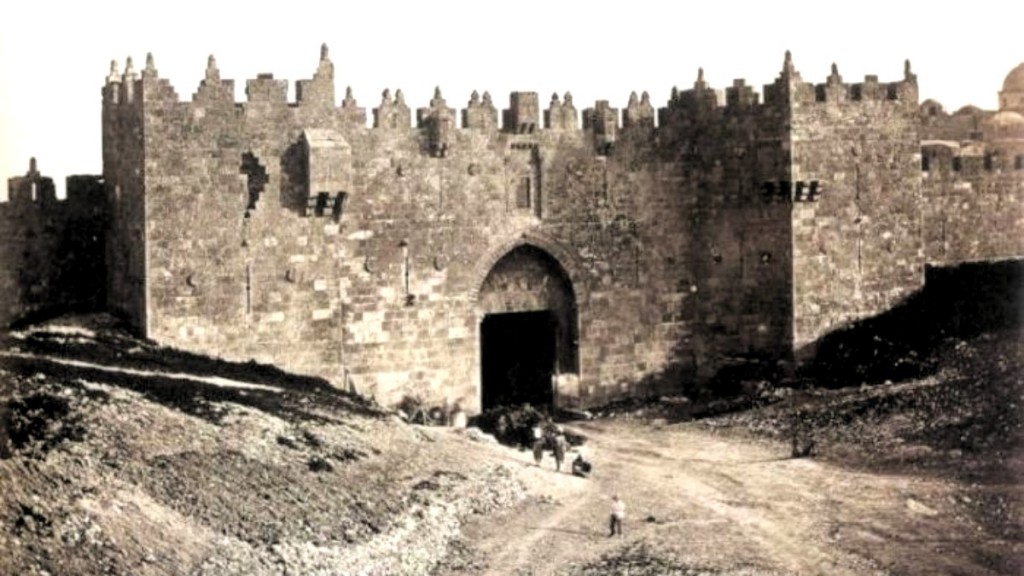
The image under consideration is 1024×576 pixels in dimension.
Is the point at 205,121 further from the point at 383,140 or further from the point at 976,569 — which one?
the point at 976,569

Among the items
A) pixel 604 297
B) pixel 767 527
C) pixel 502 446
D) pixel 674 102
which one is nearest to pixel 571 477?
pixel 502 446

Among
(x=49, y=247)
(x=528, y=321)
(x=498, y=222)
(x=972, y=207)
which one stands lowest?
(x=528, y=321)

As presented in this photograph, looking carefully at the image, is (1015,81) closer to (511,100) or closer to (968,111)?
(968,111)

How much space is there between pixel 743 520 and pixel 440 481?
5.21 m

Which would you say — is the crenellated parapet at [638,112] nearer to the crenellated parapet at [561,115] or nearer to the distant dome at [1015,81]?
the crenellated parapet at [561,115]

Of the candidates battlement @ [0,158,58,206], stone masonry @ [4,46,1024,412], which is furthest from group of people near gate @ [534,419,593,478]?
battlement @ [0,158,58,206]

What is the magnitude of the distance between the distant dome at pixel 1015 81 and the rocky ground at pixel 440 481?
36.0 m

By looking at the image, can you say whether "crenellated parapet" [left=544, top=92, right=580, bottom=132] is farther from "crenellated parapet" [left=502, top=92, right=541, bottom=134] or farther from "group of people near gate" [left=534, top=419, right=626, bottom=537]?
"group of people near gate" [left=534, top=419, right=626, bottom=537]

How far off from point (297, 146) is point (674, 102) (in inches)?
394

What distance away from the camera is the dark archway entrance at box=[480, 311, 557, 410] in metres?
35.5

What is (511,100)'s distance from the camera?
110ft

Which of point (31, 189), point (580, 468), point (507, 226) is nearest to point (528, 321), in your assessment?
point (507, 226)

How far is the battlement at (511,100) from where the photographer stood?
29.8 metres

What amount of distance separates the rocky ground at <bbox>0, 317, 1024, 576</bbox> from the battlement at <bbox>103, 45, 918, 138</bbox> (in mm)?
5282
